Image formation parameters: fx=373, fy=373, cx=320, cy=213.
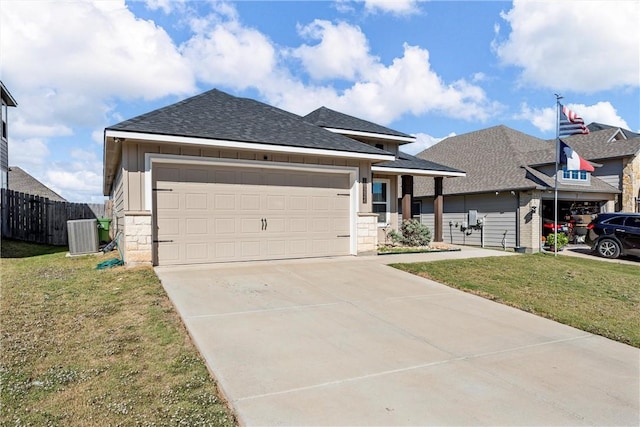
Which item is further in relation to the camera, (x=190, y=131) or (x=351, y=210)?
(x=351, y=210)

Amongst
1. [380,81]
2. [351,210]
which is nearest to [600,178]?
[380,81]

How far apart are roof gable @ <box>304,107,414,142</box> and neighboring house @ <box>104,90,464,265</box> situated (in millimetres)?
2827

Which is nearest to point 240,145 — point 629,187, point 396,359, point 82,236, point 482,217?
point 396,359

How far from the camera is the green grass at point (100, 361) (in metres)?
2.61

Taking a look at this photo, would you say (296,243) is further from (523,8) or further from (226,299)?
(523,8)

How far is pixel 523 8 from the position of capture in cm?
1073

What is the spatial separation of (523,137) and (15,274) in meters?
24.7

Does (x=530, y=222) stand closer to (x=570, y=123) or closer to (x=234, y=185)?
(x=570, y=123)

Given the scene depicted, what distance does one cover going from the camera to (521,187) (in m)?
16.0

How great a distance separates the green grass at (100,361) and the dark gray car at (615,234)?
16695mm

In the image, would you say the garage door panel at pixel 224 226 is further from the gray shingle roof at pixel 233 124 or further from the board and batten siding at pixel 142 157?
the gray shingle roof at pixel 233 124

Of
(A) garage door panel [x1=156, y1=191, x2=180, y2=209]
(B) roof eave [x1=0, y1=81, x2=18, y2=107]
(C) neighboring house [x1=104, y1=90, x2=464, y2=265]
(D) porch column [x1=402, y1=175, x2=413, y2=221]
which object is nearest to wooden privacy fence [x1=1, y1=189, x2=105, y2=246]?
(B) roof eave [x1=0, y1=81, x2=18, y2=107]

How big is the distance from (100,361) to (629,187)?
24298mm

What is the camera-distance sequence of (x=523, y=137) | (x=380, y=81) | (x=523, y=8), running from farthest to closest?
(x=523, y=137) → (x=380, y=81) → (x=523, y=8)
